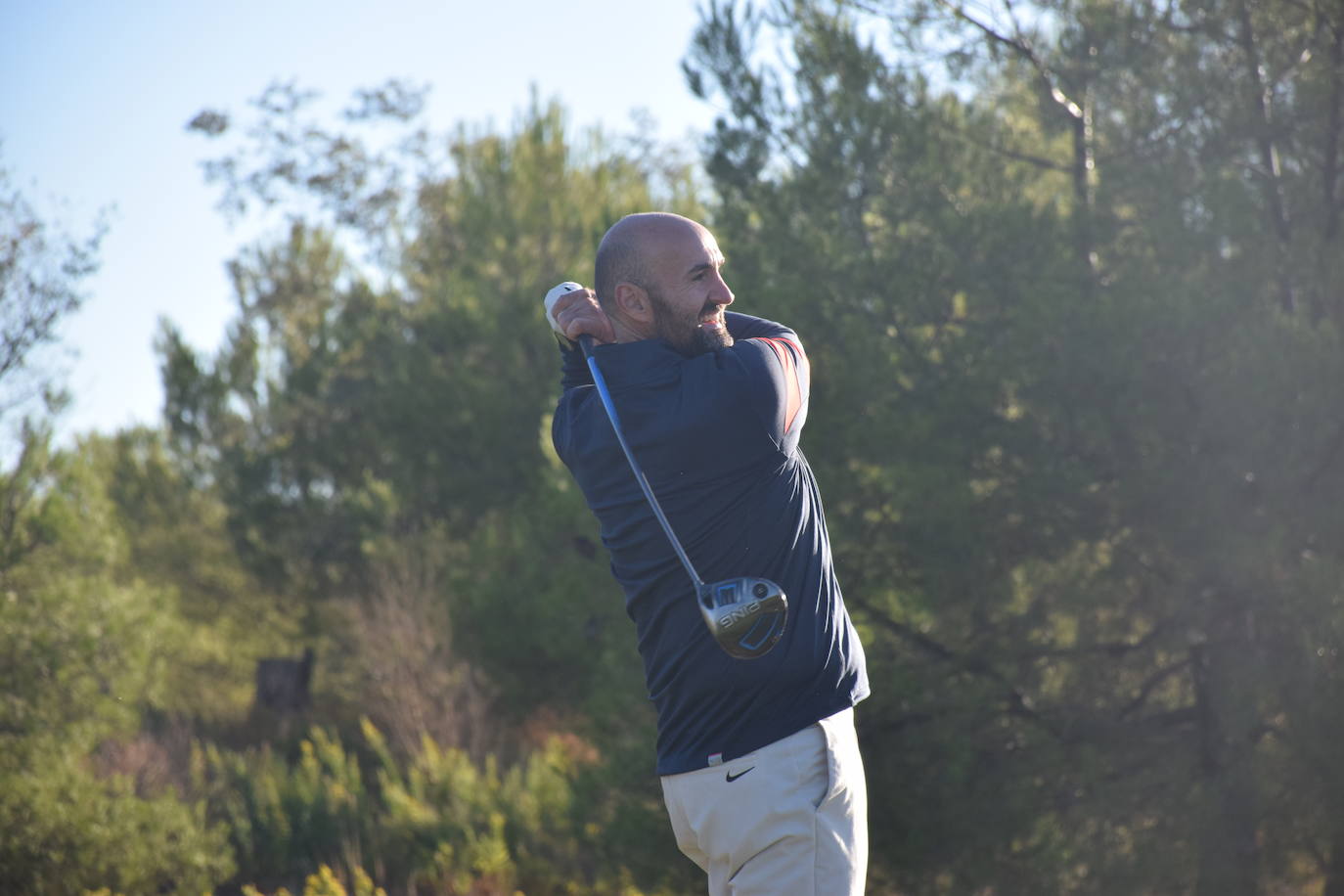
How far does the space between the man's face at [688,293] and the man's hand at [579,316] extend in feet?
0.46

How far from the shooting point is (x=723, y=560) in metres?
2.42

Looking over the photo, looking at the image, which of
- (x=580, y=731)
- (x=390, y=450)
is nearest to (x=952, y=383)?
(x=580, y=731)

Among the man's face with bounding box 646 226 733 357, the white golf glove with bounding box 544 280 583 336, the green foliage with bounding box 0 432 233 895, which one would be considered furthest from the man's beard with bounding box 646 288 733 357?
the green foliage with bounding box 0 432 233 895

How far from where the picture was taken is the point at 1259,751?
6.06 meters

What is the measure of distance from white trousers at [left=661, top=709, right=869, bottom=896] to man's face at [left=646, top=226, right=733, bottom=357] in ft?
2.51

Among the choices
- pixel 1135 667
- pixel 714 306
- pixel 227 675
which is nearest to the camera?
pixel 714 306

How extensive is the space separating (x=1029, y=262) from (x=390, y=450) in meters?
10.4

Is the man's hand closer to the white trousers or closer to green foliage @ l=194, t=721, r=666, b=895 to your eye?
the white trousers

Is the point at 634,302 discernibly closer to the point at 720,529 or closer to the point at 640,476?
the point at 640,476

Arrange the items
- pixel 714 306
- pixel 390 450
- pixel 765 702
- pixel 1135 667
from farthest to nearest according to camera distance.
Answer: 1. pixel 390 450
2. pixel 1135 667
3. pixel 714 306
4. pixel 765 702

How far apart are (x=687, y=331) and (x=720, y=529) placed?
406mm

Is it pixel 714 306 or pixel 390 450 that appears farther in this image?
pixel 390 450

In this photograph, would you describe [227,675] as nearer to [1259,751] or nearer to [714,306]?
[1259,751]

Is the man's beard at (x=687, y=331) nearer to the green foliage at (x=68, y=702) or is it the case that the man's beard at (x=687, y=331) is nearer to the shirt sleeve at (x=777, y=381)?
the shirt sleeve at (x=777, y=381)
